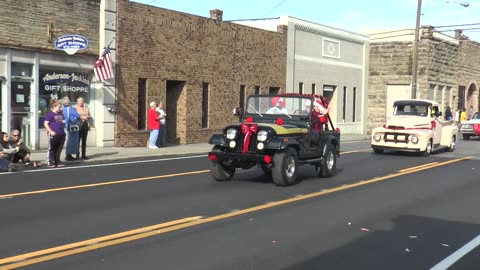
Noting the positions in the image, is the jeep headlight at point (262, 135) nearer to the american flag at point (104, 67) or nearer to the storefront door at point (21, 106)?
the storefront door at point (21, 106)

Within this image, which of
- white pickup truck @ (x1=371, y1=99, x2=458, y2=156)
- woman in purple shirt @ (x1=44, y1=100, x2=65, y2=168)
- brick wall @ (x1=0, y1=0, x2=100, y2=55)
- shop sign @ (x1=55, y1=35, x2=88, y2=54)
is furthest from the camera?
white pickup truck @ (x1=371, y1=99, x2=458, y2=156)

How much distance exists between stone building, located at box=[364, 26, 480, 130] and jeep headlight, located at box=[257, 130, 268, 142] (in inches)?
1229

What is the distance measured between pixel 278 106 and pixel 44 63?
856 cm

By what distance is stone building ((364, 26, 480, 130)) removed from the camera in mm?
41094

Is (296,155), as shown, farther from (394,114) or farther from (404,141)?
(394,114)

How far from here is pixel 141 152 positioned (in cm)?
1808

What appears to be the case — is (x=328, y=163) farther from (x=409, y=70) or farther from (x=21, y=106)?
(x=409, y=70)

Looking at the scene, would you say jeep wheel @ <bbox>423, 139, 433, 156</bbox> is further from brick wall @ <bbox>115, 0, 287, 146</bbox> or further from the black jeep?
brick wall @ <bbox>115, 0, 287, 146</bbox>

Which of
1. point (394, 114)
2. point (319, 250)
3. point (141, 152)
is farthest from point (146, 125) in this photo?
point (319, 250)

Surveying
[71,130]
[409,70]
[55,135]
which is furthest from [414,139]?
[409,70]

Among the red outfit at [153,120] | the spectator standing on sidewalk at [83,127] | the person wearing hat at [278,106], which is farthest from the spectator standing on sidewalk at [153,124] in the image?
the person wearing hat at [278,106]

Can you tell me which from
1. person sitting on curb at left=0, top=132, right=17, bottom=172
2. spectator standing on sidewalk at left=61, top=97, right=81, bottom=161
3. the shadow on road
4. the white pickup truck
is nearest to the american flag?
spectator standing on sidewalk at left=61, top=97, right=81, bottom=161

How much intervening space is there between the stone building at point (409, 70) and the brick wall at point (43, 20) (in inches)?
1047

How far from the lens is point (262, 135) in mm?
10891
